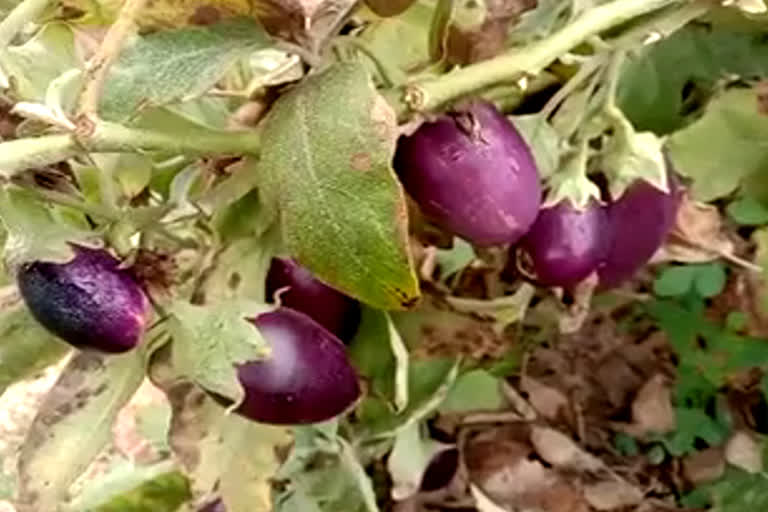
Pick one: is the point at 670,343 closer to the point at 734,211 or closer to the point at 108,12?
the point at 734,211

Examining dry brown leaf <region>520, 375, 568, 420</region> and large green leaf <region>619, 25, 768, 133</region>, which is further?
dry brown leaf <region>520, 375, 568, 420</region>

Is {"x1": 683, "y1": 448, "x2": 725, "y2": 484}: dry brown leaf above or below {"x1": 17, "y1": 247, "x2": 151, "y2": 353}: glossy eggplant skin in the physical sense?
below

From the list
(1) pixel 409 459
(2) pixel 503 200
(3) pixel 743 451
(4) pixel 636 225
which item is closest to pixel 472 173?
(2) pixel 503 200

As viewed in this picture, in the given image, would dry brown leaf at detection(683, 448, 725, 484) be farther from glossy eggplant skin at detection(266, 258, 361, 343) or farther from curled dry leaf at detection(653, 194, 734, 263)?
glossy eggplant skin at detection(266, 258, 361, 343)

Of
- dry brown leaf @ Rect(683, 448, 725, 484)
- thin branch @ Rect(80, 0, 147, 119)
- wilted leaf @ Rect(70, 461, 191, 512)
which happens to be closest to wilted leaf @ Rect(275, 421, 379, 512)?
wilted leaf @ Rect(70, 461, 191, 512)

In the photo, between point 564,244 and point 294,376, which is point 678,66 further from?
point 294,376

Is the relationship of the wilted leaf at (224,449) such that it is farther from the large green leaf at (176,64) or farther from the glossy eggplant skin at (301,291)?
the large green leaf at (176,64)

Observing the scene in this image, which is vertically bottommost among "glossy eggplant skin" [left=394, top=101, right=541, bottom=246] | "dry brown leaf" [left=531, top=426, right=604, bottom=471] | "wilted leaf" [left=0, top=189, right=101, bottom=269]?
"dry brown leaf" [left=531, top=426, right=604, bottom=471]

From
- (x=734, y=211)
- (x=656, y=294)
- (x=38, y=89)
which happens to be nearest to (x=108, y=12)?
(x=38, y=89)
